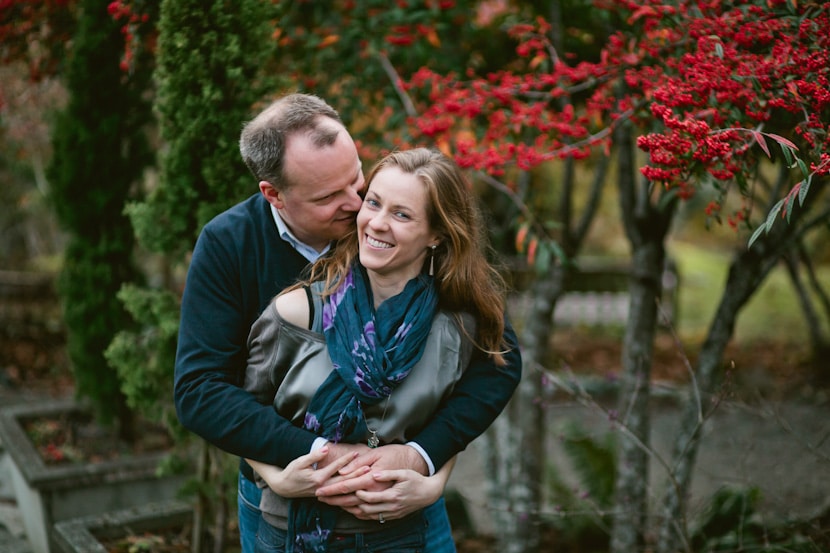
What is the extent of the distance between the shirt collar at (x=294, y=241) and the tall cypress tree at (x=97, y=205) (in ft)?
9.50

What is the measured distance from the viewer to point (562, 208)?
4270 millimetres

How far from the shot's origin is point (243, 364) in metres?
2.20

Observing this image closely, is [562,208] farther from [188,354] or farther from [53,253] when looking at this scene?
[53,253]

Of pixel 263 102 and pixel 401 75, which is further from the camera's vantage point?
pixel 401 75

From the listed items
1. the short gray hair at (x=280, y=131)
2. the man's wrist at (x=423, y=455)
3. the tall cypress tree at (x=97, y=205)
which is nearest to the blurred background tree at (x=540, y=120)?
the tall cypress tree at (x=97, y=205)

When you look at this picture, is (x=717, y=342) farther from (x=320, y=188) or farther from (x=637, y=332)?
(x=320, y=188)

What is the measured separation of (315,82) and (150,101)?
4.61 ft

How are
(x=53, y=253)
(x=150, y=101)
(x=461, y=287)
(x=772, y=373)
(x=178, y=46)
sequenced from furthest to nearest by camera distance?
(x=53, y=253)
(x=772, y=373)
(x=150, y=101)
(x=178, y=46)
(x=461, y=287)

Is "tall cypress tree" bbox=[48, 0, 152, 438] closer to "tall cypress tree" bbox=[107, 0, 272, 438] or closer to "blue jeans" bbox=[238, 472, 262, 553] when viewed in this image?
"tall cypress tree" bbox=[107, 0, 272, 438]

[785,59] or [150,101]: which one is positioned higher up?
[785,59]

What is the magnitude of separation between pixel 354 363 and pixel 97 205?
3488 millimetres

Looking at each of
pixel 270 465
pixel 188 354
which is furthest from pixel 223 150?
pixel 270 465

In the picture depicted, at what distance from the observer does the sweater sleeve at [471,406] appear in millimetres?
2068

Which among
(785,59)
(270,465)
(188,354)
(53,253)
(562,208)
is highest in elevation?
(785,59)
